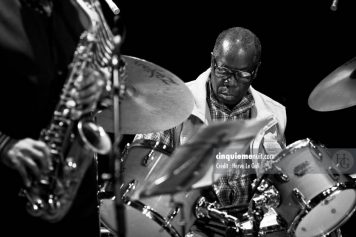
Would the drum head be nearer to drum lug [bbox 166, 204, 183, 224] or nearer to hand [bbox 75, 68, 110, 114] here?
drum lug [bbox 166, 204, 183, 224]

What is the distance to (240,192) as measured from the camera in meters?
4.14

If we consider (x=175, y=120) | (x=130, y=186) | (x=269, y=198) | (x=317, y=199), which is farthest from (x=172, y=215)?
(x=317, y=199)

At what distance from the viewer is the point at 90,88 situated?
204cm

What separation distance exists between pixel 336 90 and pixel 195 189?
1558mm

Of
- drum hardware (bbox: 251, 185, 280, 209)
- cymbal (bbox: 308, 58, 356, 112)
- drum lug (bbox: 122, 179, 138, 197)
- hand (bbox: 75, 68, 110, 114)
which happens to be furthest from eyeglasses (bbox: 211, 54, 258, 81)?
hand (bbox: 75, 68, 110, 114)

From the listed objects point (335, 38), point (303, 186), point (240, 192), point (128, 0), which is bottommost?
point (240, 192)

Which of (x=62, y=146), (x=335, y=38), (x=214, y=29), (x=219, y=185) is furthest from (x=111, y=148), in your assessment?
(x=335, y=38)

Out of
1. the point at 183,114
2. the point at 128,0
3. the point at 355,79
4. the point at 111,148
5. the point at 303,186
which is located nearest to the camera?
the point at 111,148

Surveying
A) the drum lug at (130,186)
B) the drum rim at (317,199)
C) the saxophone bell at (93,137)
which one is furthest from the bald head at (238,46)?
the saxophone bell at (93,137)

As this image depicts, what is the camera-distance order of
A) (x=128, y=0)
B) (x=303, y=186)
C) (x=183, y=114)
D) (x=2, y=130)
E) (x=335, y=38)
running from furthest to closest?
(x=335, y=38) < (x=128, y=0) < (x=303, y=186) < (x=183, y=114) < (x=2, y=130)

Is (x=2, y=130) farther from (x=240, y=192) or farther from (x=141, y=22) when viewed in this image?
(x=141, y=22)

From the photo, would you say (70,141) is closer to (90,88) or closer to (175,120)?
(90,88)

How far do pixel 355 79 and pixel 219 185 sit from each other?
4.08 feet

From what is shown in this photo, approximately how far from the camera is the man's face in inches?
163
